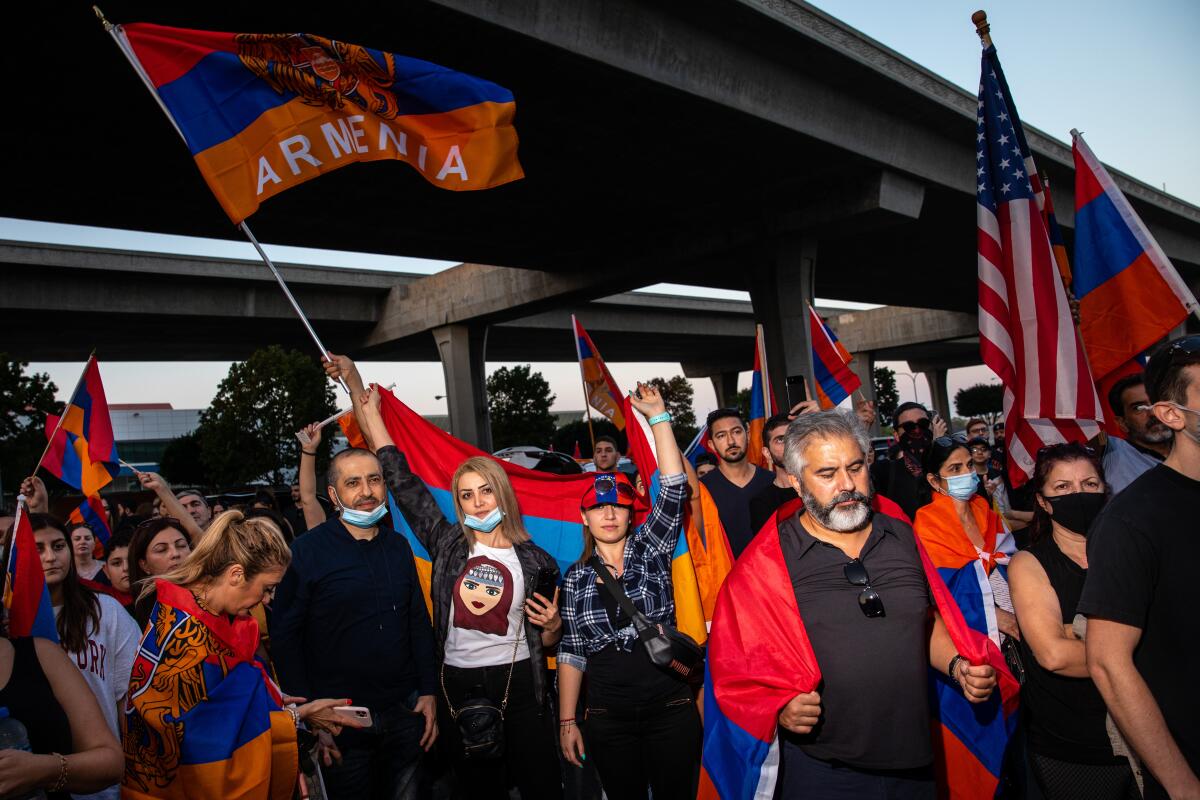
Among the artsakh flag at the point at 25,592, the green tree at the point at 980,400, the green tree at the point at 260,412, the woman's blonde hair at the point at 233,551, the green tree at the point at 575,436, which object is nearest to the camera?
the artsakh flag at the point at 25,592

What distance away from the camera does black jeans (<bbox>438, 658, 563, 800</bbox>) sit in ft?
13.2

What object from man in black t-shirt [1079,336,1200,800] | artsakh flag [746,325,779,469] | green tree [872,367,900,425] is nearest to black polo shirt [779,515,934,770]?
man in black t-shirt [1079,336,1200,800]

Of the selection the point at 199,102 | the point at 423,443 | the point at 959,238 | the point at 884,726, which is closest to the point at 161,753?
the point at 884,726

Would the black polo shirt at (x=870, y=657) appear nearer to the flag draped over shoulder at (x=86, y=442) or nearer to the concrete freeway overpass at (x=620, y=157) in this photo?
the flag draped over shoulder at (x=86, y=442)

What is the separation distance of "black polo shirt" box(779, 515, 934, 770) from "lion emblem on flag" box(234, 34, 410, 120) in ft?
13.9

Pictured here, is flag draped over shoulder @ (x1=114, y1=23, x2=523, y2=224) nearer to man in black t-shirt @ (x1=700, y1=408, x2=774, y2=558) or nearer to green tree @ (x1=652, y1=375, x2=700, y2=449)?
man in black t-shirt @ (x1=700, y1=408, x2=774, y2=558)

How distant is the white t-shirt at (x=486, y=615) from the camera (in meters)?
4.08

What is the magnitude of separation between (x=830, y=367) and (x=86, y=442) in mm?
8659

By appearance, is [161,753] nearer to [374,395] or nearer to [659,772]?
[659,772]

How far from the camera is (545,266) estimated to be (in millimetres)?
25750

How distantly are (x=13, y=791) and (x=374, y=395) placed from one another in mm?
3057

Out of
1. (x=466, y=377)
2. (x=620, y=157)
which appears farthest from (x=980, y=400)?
(x=620, y=157)

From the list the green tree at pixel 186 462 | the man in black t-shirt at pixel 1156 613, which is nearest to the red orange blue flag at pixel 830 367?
the man in black t-shirt at pixel 1156 613

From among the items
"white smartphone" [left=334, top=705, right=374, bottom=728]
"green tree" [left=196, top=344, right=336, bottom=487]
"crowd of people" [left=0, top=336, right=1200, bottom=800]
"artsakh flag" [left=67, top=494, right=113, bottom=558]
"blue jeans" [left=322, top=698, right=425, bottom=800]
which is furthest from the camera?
"green tree" [left=196, top=344, right=336, bottom=487]
